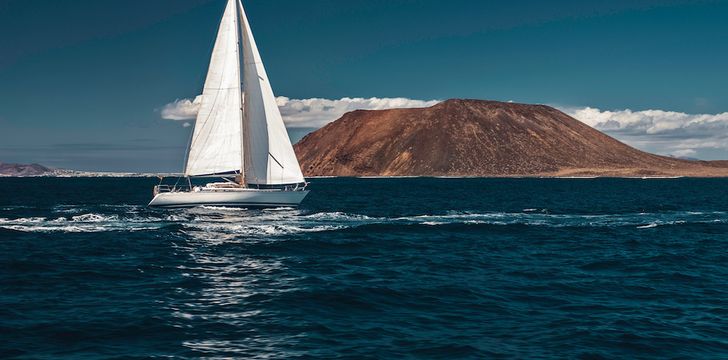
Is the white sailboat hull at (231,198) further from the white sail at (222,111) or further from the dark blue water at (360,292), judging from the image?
the dark blue water at (360,292)

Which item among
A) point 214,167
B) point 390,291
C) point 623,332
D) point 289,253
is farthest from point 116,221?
point 623,332

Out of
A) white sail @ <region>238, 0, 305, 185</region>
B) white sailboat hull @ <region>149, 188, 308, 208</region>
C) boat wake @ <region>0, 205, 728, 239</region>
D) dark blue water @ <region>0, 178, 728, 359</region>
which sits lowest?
dark blue water @ <region>0, 178, 728, 359</region>

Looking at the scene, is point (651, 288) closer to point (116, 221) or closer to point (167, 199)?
point (116, 221)

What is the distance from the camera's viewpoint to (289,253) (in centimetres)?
3139

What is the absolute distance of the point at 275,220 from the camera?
4769 cm

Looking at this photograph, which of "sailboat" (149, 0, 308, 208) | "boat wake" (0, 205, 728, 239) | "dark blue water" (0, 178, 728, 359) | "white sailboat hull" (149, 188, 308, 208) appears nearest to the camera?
"dark blue water" (0, 178, 728, 359)

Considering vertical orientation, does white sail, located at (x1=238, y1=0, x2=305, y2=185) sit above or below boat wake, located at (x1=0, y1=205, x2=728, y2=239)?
above

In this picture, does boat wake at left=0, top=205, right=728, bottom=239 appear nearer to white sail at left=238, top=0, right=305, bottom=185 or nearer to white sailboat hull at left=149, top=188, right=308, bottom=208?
white sailboat hull at left=149, top=188, right=308, bottom=208

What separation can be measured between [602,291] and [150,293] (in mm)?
15152

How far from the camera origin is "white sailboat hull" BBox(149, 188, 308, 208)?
5331 cm

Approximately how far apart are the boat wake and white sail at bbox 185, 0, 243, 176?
4.87m

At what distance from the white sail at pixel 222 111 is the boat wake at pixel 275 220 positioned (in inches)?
192

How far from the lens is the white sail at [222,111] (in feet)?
188

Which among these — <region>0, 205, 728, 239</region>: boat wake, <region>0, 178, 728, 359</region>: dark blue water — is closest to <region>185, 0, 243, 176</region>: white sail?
<region>0, 205, 728, 239</region>: boat wake
